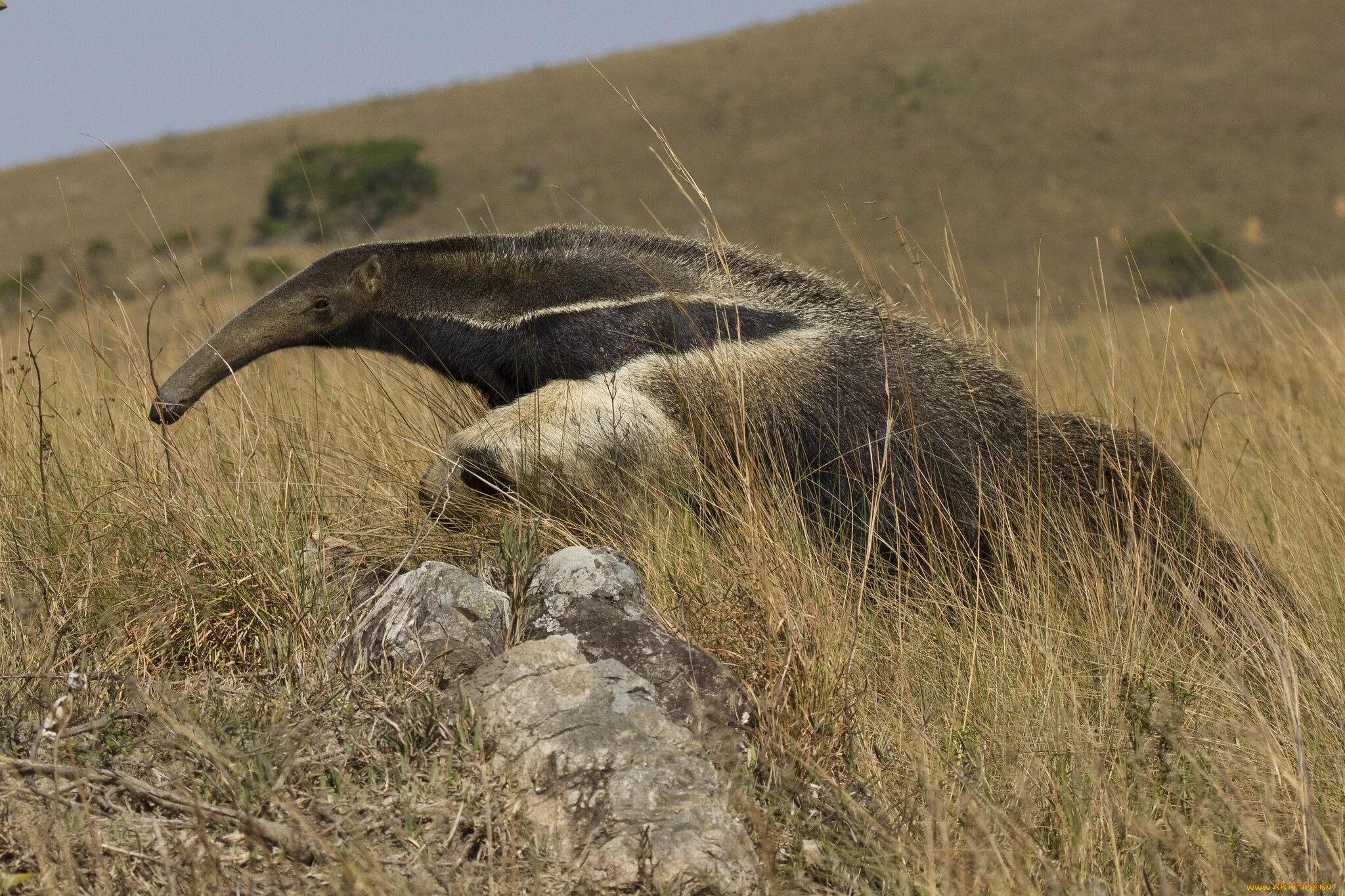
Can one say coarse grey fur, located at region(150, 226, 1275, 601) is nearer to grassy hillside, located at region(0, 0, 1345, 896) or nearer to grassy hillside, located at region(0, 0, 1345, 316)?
grassy hillside, located at region(0, 0, 1345, 896)

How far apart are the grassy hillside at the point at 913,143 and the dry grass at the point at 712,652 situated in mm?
33773

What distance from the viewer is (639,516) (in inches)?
178

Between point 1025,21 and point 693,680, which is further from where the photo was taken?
point 1025,21

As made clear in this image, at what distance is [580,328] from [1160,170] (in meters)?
53.9

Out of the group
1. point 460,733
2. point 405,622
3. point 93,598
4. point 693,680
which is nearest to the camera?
point 460,733

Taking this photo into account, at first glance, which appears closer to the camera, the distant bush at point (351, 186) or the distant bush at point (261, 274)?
the distant bush at point (261, 274)

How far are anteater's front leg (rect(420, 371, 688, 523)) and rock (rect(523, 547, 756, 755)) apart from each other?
2.89ft

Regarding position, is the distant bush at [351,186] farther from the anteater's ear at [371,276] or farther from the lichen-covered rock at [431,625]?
the lichen-covered rock at [431,625]

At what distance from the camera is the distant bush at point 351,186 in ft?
169

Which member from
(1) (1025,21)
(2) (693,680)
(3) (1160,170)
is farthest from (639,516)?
(1) (1025,21)

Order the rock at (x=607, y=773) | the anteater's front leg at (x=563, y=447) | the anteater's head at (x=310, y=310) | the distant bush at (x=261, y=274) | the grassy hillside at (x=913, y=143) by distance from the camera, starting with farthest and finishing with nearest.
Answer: the grassy hillside at (x=913, y=143), the distant bush at (x=261, y=274), the anteater's head at (x=310, y=310), the anteater's front leg at (x=563, y=447), the rock at (x=607, y=773)

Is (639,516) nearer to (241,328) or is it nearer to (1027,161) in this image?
(241,328)

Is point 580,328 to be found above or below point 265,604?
above

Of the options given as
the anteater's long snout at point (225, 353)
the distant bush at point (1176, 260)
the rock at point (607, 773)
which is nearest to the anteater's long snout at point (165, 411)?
the anteater's long snout at point (225, 353)
